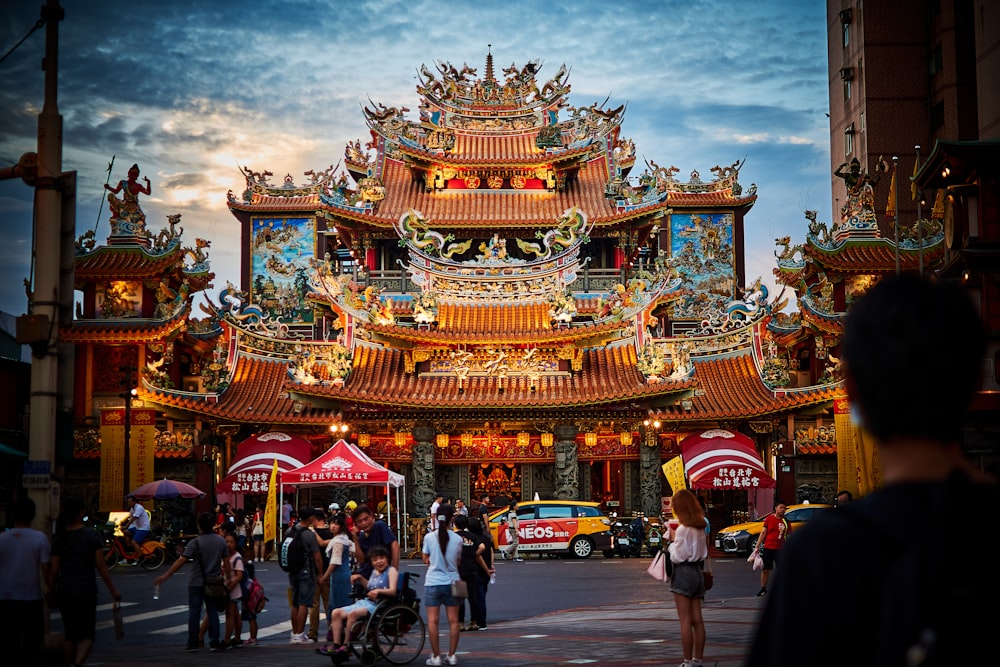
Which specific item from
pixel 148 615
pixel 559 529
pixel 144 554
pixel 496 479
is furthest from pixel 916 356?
pixel 496 479

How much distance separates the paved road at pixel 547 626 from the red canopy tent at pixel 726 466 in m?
7.55

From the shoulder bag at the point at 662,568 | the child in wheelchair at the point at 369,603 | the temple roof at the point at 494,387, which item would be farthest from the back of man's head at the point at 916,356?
the temple roof at the point at 494,387

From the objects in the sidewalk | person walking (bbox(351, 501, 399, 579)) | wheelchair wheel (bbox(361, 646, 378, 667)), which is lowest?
the sidewalk

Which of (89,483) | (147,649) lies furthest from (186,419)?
(147,649)

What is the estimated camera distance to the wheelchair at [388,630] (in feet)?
41.5

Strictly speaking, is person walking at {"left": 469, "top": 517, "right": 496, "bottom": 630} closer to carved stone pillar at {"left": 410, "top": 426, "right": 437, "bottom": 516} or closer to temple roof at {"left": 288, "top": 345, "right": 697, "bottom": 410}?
temple roof at {"left": 288, "top": 345, "right": 697, "bottom": 410}

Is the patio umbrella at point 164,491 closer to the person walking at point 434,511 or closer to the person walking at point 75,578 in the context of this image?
the person walking at point 434,511

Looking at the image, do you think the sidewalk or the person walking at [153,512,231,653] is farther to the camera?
the person walking at [153,512,231,653]

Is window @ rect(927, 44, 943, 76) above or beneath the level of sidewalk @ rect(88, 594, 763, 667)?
above

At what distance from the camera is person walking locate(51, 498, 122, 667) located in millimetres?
11516

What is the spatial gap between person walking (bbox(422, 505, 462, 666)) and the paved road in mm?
374

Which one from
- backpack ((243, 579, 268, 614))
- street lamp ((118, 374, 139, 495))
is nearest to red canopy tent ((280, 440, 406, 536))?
street lamp ((118, 374, 139, 495))

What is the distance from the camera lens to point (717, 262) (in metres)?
53.9

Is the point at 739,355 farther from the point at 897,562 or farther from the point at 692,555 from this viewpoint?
the point at 897,562
